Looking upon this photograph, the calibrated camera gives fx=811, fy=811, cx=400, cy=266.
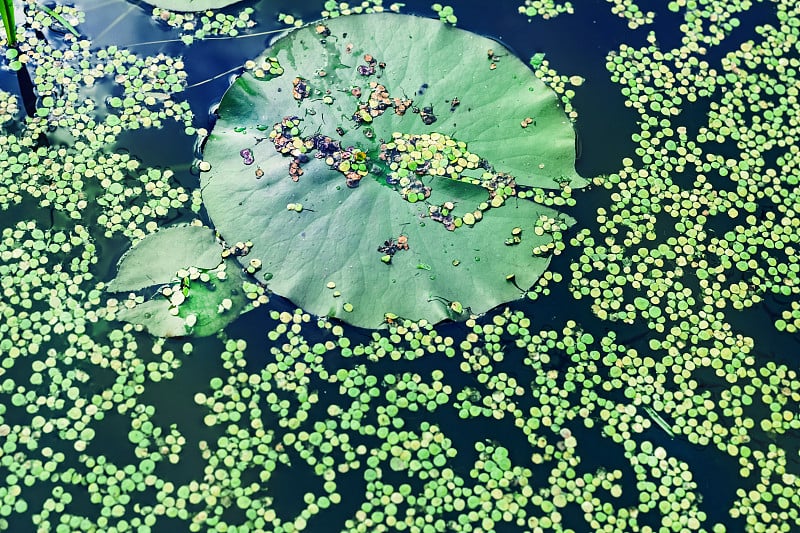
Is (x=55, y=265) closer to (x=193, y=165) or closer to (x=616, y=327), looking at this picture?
(x=193, y=165)

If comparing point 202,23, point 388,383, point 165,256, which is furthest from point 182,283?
point 202,23

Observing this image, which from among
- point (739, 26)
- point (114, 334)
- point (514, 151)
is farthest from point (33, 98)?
point (739, 26)

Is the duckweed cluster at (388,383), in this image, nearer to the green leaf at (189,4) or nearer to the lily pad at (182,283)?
the lily pad at (182,283)

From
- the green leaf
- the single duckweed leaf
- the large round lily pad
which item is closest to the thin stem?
the green leaf

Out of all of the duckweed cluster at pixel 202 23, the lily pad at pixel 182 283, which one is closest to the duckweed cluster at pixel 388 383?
the lily pad at pixel 182 283

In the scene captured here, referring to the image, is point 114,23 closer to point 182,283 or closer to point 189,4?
point 189,4

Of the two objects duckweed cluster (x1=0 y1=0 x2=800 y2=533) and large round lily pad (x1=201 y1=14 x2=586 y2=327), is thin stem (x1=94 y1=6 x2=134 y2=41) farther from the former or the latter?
large round lily pad (x1=201 y1=14 x2=586 y2=327)

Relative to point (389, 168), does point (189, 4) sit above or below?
above
